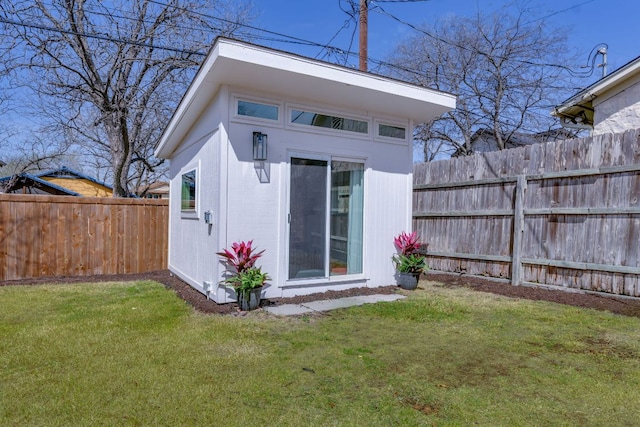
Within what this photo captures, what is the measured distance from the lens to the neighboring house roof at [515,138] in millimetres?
15273

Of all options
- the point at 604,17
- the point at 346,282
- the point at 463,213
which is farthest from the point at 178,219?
the point at 604,17

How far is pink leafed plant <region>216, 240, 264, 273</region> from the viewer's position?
4727mm

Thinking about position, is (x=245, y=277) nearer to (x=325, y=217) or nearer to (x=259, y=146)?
(x=325, y=217)

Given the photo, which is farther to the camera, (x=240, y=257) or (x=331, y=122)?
(x=331, y=122)

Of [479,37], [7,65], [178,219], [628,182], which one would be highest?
[479,37]

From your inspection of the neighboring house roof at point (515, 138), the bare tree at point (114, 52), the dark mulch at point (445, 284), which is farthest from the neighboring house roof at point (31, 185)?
the neighboring house roof at point (515, 138)

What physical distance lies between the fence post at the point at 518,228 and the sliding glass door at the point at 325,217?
2.44 meters

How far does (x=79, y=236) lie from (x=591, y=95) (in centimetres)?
1030

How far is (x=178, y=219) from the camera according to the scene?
734 centimetres

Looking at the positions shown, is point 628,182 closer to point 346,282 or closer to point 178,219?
point 346,282

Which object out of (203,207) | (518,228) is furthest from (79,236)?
(518,228)

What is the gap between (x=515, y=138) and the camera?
649 inches

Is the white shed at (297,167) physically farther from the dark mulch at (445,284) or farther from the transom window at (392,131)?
the dark mulch at (445,284)

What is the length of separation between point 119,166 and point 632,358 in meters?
10.8
